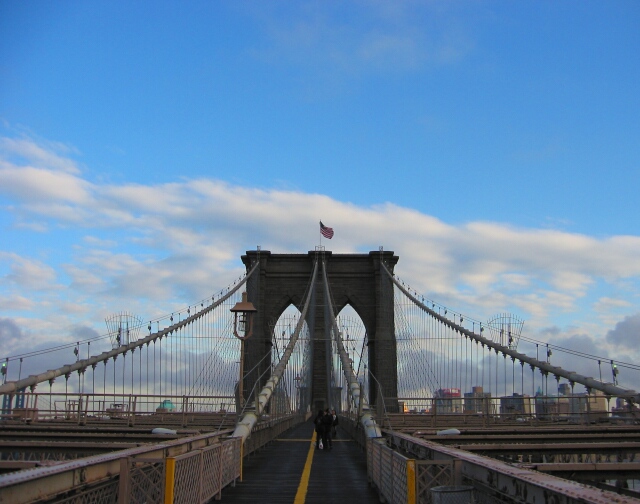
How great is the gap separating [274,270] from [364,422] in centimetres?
4590

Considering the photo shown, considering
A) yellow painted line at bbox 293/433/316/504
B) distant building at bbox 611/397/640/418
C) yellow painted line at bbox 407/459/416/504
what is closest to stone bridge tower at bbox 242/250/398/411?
distant building at bbox 611/397/640/418

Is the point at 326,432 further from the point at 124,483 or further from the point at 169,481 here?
the point at 124,483

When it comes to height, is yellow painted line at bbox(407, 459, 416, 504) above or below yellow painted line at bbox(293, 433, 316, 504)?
above

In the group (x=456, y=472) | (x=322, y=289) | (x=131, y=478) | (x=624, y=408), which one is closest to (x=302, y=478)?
(x=131, y=478)

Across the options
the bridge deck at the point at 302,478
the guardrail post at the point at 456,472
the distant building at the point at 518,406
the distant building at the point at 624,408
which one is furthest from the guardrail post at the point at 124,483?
the distant building at the point at 624,408

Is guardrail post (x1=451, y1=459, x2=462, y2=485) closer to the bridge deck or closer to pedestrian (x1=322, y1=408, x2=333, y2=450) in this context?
the bridge deck

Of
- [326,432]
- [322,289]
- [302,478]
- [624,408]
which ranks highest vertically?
[322,289]

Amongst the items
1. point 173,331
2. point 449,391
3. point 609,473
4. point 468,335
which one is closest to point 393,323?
point 449,391

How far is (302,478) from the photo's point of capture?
13.0 metres

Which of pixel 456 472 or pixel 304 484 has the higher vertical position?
pixel 456 472

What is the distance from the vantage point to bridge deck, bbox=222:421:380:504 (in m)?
10.5

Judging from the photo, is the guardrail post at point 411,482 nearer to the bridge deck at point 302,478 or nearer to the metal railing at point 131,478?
the metal railing at point 131,478

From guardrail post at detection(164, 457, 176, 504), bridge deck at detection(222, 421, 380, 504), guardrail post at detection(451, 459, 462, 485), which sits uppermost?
guardrail post at detection(451, 459, 462, 485)

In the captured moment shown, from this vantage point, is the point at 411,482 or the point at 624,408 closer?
the point at 411,482
